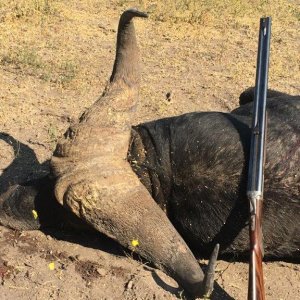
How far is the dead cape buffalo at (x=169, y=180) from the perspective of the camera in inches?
160

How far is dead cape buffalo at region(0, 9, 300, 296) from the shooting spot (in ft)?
13.4

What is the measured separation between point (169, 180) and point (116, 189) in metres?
0.43

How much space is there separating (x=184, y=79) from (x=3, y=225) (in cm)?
369

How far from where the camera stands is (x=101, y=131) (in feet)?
13.9

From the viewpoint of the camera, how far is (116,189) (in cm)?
410

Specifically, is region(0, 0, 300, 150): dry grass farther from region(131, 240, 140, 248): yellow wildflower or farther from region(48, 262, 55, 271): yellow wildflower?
region(131, 240, 140, 248): yellow wildflower

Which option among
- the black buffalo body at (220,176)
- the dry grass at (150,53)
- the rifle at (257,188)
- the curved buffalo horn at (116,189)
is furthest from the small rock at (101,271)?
the dry grass at (150,53)

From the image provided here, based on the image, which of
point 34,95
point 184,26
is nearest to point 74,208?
point 34,95

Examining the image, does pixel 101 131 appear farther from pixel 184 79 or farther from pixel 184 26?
pixel 184 26

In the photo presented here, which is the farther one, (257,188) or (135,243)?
(135,243)

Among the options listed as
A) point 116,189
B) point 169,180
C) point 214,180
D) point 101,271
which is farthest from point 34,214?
point 214,180

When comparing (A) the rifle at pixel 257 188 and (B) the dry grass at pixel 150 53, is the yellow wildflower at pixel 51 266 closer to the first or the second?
(A) the rifle at pixel 257 188

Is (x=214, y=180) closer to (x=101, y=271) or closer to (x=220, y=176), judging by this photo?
(x=220, y=176)

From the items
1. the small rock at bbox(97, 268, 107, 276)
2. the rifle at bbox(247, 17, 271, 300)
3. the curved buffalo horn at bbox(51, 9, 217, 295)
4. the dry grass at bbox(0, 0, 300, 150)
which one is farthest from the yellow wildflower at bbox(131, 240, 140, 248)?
the dry grass at bbox(0, 0, 300, 150)
